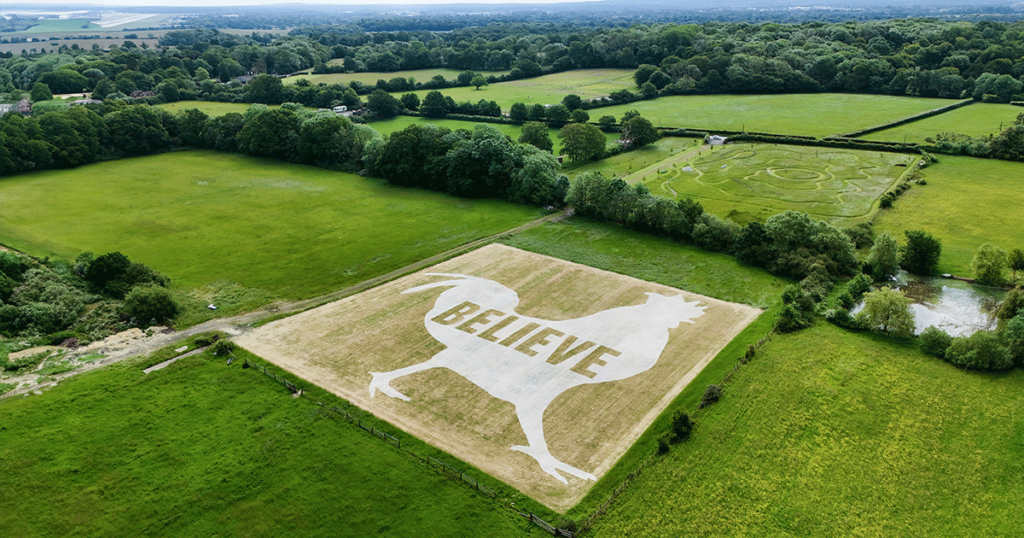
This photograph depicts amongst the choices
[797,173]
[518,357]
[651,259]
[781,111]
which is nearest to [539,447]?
[518,357]

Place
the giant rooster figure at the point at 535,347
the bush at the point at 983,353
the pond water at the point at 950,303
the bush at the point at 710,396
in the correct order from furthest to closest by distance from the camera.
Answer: the pond water at the point at 950,303
the bush at the point at 983,353
the giant rooster figure at the point at 535,347
the bush at the point at 710,396

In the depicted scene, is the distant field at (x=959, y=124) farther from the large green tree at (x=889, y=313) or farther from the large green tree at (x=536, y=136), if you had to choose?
the large green tree at (x=889, y=313)

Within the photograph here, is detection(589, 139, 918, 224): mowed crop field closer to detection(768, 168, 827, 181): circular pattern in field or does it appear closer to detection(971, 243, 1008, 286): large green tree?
detection(768, 168, 827, 181): circular pattern in field

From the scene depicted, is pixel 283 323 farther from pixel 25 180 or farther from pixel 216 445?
pixel 25 180

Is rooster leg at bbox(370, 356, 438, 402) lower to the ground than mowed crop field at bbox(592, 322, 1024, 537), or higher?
lower

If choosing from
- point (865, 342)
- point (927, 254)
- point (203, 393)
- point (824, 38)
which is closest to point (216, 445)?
point (203, 393)

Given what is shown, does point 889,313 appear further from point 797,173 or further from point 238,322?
point 238,322

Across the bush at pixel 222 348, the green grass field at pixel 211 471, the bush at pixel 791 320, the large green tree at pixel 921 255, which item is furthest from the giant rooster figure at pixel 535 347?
the large green tree at pixel 921 255

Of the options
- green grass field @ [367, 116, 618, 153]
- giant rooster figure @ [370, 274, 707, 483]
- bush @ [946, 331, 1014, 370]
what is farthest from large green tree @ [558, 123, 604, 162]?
bush @ [946, 331, 1014, 370]
